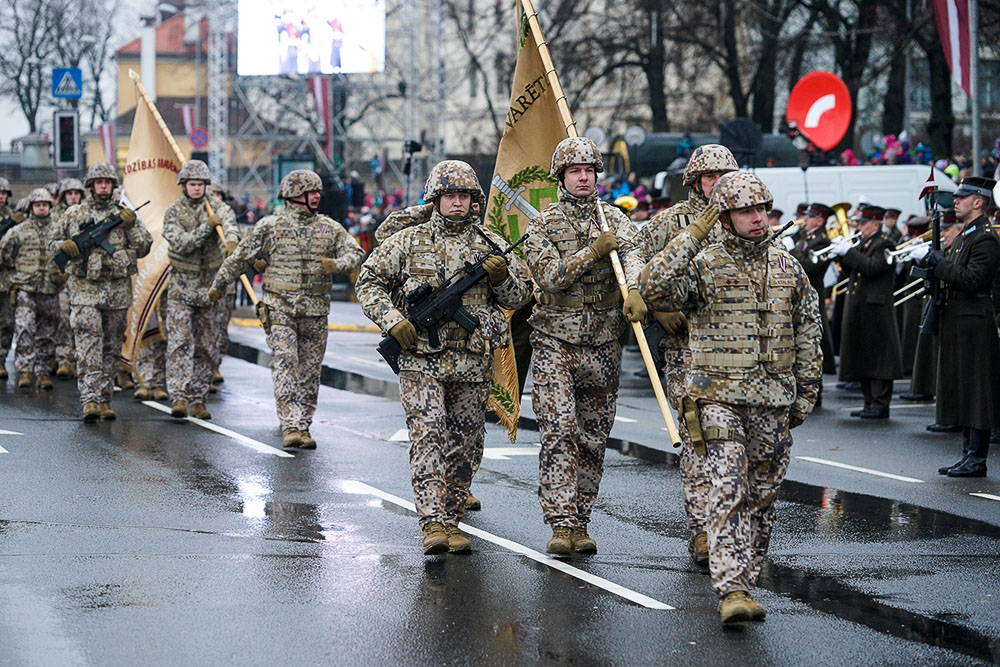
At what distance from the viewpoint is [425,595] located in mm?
7324

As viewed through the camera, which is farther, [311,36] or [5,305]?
[311,36]

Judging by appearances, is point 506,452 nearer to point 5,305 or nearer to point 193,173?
point 193,173

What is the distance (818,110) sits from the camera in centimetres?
2566

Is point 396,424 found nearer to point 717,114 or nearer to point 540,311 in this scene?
point 540,311

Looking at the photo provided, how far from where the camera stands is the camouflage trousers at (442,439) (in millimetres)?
8234

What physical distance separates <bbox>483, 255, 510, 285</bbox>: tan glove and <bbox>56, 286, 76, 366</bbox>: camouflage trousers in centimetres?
1052

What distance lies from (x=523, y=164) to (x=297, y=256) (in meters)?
3.05

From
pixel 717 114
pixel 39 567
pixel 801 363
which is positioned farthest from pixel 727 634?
pixel 717 114

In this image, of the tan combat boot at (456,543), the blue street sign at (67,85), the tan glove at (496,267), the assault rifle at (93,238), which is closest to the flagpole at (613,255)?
the tan glove at (496,267)

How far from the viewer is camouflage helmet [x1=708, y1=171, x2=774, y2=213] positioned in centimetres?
688

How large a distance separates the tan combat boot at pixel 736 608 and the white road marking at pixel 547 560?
45 cm

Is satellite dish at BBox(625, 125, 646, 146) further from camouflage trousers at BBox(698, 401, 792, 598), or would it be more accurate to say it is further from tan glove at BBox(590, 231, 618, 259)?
camouflage trousers at BBox(698, 401, 792, 598)

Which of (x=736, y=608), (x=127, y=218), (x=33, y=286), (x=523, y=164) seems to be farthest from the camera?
(x=33, y=286)

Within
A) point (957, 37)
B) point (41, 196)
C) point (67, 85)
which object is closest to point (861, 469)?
point (957, 37)
